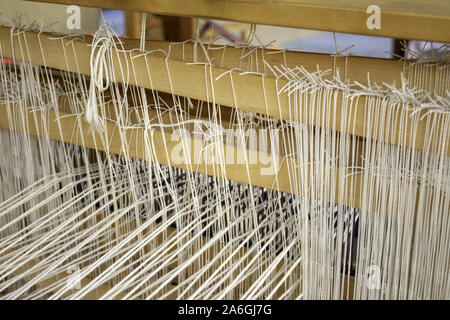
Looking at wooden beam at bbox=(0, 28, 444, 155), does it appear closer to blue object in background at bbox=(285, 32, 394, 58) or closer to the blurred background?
the blurred background

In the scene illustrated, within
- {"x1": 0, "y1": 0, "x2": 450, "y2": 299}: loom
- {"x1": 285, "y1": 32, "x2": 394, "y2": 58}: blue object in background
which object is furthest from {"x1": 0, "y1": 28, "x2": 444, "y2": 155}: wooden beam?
{"x1": 285, "y1": 32, "x2": 394, "y2": 58}: blue object in background

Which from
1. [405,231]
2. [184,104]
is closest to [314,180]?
[405,231]

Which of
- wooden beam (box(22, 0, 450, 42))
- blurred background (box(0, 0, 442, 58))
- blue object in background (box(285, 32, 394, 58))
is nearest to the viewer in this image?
wooden beam (box(22, 0, 450, 42))

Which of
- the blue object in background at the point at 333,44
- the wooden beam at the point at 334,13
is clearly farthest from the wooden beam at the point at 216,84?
the blue object in background at the point at 333,44

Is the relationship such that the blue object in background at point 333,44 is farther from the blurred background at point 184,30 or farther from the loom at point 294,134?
the loom at point 294,134

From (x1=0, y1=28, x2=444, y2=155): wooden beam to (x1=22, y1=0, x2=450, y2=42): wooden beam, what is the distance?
0.11 m

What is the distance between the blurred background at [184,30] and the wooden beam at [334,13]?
10cm

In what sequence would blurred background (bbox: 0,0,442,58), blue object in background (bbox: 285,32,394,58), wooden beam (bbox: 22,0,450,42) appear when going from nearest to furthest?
wooden beam (bbox: 22,0,450,42)
blurred background (bbox: 0,0,442,58)
blue object in background (bbox: 285,32,394,58)

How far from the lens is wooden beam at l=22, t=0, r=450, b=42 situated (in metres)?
0.81

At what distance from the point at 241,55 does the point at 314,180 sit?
35cm

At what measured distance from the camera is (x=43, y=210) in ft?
4.90

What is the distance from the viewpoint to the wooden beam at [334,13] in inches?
31.8

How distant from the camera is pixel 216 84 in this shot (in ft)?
3.37

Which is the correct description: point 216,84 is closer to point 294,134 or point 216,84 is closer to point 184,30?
point 294,134
